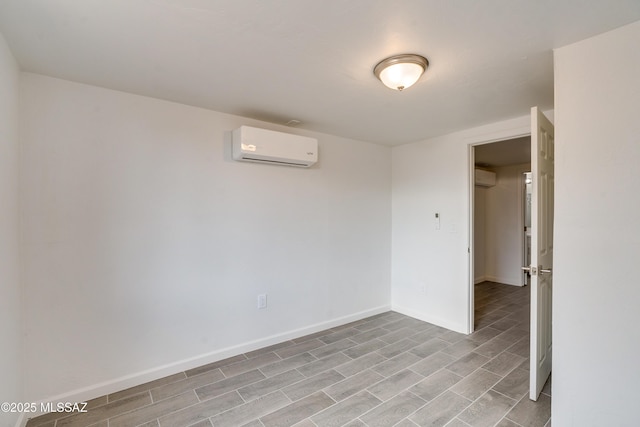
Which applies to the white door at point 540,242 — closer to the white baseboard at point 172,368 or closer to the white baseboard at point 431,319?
the white baseboard at point 431,319

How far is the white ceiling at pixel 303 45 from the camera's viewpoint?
4.36 feet

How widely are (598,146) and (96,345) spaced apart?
337 cm

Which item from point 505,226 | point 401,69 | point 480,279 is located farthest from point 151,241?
point 505,226

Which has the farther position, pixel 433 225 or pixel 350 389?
pixel 433 225

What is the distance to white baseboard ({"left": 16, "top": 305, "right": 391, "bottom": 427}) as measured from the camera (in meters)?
2.02

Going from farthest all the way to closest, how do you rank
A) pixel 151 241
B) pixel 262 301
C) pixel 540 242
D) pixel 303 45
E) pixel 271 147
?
1. pixel 262 301
2. pixel 271 147
3. pixel 151 241
4. pixel 540 242
5. pixel 303 45

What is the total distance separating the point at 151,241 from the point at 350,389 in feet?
6.32

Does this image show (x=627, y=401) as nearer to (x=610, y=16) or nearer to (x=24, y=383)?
(x=610, y=16)

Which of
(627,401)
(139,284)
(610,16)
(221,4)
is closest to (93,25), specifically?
(221,4)

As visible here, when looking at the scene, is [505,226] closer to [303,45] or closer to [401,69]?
[401,69]

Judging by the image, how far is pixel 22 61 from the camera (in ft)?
5.76

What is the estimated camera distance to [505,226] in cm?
554

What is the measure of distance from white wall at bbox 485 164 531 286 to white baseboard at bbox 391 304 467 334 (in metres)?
2.85

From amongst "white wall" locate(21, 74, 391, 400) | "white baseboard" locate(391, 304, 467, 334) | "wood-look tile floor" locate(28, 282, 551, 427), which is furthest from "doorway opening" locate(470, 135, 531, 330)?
"white wall" locate(21, 74, 391, 400)
